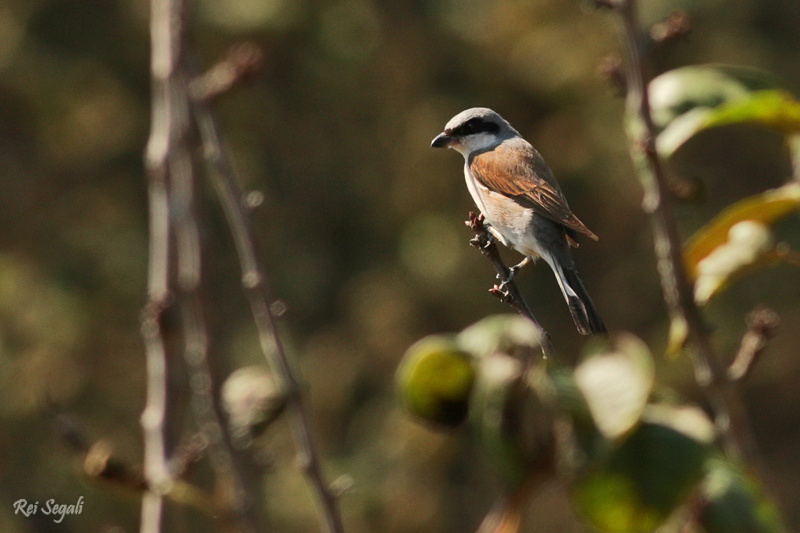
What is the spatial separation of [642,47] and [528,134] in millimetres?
Result: 9322

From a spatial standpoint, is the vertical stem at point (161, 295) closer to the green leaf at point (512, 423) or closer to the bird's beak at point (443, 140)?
the green leaf at point (512, 423)

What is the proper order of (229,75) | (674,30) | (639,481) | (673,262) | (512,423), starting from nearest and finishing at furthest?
(512,423)
(639,481)
(673,262)
(674,30)
(229,75)

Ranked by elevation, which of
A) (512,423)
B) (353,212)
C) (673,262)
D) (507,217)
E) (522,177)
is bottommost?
(353,212)

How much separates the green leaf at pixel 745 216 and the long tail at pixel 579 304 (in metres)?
0.19

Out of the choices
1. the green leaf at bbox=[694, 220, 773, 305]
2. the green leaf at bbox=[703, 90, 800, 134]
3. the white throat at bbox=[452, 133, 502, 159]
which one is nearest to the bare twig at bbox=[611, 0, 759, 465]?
the green leaf at bbox=[703, 90, 800, 134]

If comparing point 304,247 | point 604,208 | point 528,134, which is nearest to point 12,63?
point 304,247

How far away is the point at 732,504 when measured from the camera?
39.3 inches

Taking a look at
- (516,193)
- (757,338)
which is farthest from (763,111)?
(516,193)

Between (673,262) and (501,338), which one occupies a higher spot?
(501,338)

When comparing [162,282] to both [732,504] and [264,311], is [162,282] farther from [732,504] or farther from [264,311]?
[732,504]

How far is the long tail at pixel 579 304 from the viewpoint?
1.78 m

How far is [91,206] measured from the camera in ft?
34.8

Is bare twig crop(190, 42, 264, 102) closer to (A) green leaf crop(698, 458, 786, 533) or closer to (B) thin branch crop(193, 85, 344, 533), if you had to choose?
(B) thin branch crop(193, 85, 344, 533)

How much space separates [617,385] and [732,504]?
18 centimetres
